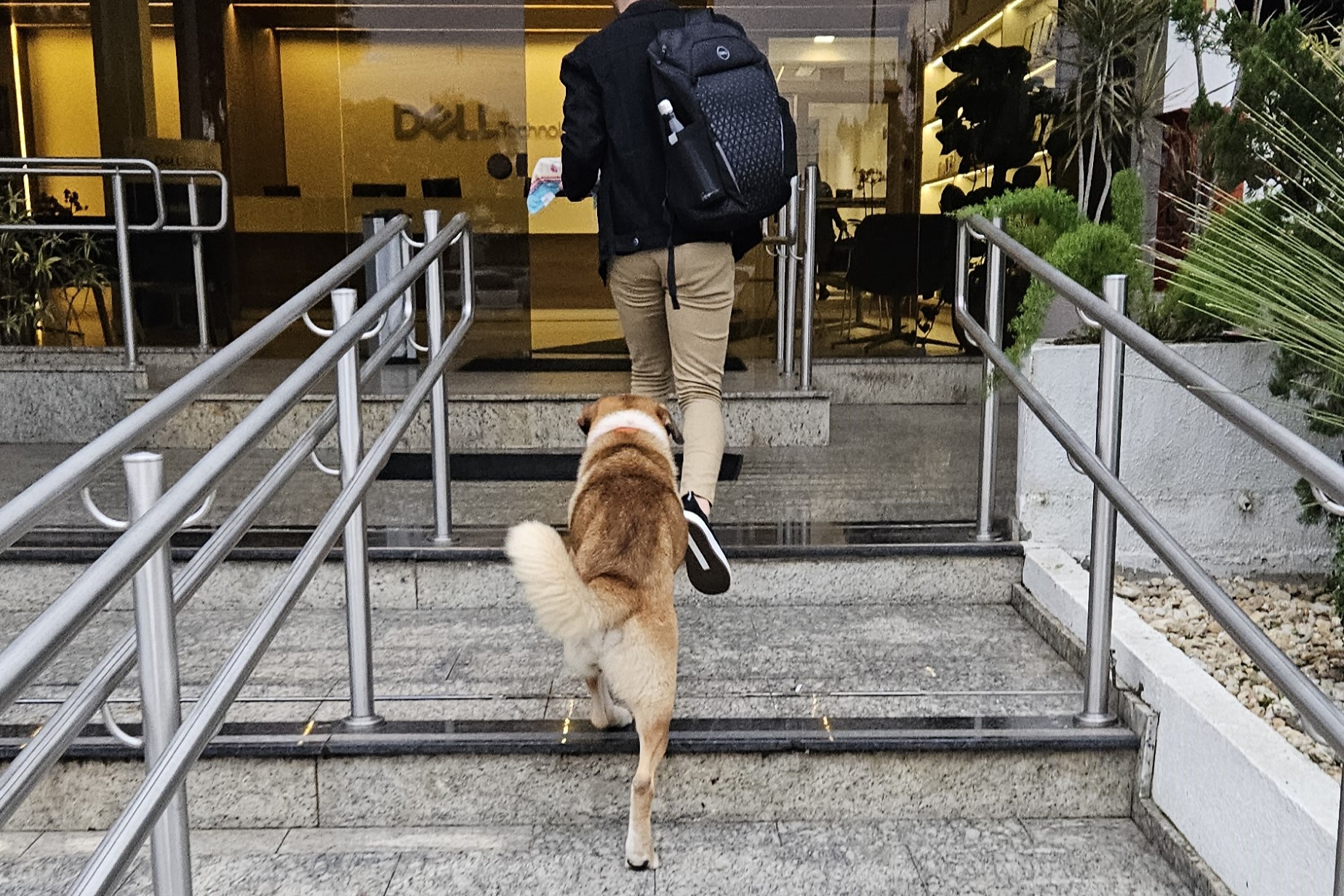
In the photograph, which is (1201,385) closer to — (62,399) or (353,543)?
(353,543)

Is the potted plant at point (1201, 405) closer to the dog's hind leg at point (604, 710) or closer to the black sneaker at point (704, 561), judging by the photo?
the black sneaker at point (704, 561)

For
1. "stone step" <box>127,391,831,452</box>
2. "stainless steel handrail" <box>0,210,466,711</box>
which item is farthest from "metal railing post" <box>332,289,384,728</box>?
"stone step" <box>127,391,831,452</box>

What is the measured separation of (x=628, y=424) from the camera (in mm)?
2691

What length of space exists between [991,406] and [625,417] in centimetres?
139

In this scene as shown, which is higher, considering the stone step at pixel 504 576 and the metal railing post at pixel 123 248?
the metal railing post at pixel 123 248

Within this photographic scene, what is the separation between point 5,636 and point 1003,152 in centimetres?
589

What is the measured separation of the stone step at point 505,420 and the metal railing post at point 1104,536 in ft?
8.56

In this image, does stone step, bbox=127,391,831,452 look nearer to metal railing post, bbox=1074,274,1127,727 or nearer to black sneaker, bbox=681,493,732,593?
black sneaker, bbox=681,493,732,593

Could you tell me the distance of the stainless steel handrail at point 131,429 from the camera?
→ 1250mm

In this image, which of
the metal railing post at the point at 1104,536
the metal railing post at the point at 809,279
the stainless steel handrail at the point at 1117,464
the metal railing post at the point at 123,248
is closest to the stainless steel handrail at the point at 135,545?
the stainless steel handrail at the point at 1117,464

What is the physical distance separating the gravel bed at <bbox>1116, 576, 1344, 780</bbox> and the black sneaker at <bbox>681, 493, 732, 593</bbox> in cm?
121

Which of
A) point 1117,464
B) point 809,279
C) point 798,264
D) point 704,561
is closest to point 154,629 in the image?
point 704,561

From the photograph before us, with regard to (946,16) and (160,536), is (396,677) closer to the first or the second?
(160,536)

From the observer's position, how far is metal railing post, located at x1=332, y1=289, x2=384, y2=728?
258 centimetres
